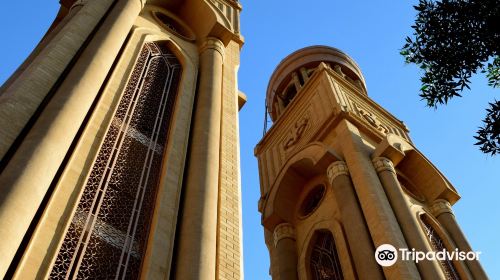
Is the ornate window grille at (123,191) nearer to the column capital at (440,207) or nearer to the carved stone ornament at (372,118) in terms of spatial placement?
the column capital at (440,207)

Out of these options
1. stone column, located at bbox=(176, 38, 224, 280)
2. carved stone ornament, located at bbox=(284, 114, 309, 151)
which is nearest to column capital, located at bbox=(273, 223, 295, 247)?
carved stone ornament, located at bbox=(284, 114, 309, 151)

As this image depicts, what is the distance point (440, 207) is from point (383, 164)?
2566 mm

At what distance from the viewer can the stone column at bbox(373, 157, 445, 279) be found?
11039 millimetres

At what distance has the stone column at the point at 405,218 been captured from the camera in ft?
36.2

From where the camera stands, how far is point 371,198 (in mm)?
12961

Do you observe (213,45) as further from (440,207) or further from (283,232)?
(440,207)

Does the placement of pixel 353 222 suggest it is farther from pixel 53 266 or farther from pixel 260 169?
pixel 53 266

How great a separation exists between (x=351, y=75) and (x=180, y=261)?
18.5 m

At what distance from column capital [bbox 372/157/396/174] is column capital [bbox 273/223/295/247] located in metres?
3.26

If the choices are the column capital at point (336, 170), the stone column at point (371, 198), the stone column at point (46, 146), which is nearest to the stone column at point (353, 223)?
the column capital at point (336, 170)

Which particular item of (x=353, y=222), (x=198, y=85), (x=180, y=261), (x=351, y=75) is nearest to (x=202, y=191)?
(x=180, y=261)

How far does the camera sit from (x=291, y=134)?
19094mm

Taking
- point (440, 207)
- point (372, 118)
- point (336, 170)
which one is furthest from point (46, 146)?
point (372, 118)

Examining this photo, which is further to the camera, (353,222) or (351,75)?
(351,75)
